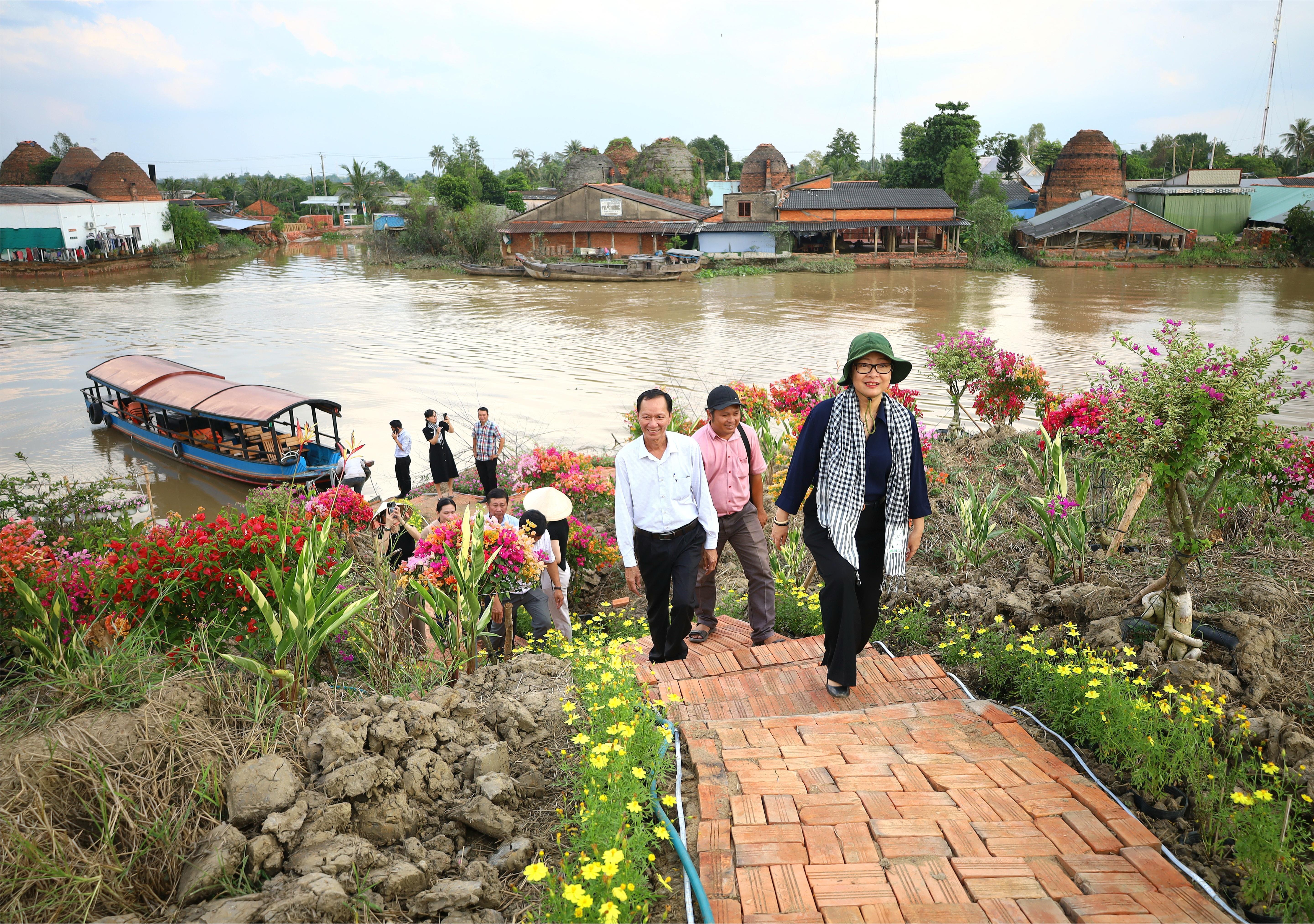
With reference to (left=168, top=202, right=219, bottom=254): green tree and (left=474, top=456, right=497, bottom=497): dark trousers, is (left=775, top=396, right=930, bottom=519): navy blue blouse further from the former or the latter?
(left=168, top=202, right=219, bottom=254): green tree

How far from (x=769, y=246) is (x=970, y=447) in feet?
122

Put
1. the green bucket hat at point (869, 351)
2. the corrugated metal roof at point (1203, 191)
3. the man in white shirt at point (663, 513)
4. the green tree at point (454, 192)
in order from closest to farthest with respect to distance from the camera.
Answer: the green bucket hat at point (869, 351) → the man in white shirt at point (663, 513) → the corrugated metal roof at point (1203, 191) → the green tree at point (454, 192)

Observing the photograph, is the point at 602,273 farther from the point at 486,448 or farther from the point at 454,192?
the point at 486,448

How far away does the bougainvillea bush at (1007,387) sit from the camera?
30.1 feet

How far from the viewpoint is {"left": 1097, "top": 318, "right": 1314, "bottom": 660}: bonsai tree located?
340 cm

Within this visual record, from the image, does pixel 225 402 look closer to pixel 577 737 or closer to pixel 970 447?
pixel 970 447

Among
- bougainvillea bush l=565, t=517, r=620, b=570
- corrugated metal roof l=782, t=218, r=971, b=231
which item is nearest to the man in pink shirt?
bougainvillea bush l=565, t=517, r=620, b=570

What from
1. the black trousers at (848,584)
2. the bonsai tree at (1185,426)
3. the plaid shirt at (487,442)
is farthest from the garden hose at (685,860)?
the plaid shirt at (487,442)

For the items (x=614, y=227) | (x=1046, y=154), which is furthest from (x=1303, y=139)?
(x=614, y=227)

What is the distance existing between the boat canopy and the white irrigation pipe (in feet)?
38.2

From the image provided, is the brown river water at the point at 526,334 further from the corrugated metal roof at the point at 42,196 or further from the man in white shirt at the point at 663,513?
the man in white shirt at the point at 663,513

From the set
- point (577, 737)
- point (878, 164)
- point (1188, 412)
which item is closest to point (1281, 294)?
point (1188, 412)

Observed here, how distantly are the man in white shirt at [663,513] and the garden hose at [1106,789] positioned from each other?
1.13 m

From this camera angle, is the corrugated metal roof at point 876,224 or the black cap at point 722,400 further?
the corrugated metal roof at point 876,224
